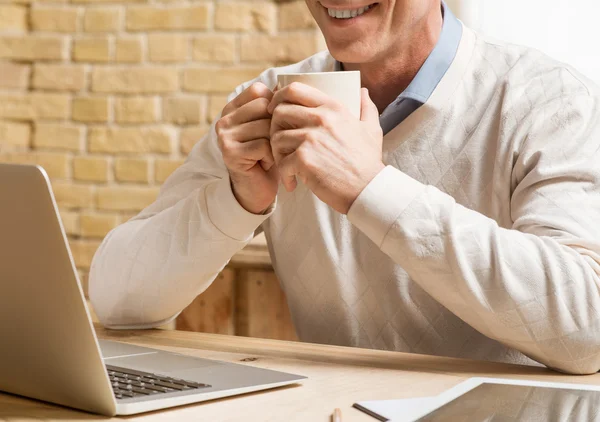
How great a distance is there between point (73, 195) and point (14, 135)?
26 centimetres

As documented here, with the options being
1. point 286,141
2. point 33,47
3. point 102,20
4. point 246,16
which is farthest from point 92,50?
point 286,141

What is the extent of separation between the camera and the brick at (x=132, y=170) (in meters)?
2.35

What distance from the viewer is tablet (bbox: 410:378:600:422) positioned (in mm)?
735

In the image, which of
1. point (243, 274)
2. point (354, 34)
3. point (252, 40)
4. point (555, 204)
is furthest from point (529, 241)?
point (252, 40)

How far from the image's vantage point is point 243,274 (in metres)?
1.98

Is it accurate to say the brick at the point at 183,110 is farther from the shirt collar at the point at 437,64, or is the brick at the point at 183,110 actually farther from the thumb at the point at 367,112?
the thumb at the point at 367,112

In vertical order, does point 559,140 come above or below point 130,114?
above

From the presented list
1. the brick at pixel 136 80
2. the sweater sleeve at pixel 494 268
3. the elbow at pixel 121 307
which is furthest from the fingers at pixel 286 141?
the brick at pixel 136 80

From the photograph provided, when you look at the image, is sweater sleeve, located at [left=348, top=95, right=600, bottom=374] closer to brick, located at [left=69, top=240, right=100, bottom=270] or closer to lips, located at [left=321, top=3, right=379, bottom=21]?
lips, located at [left=321, top=3, right=379, bottom=21]

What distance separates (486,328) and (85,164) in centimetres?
167

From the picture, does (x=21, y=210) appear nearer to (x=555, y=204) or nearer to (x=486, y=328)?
(x=486, y=328)

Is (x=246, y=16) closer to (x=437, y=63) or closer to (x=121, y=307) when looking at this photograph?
(x=437, y=63)

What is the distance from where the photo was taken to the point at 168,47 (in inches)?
90.8

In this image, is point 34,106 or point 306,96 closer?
point 306,96
